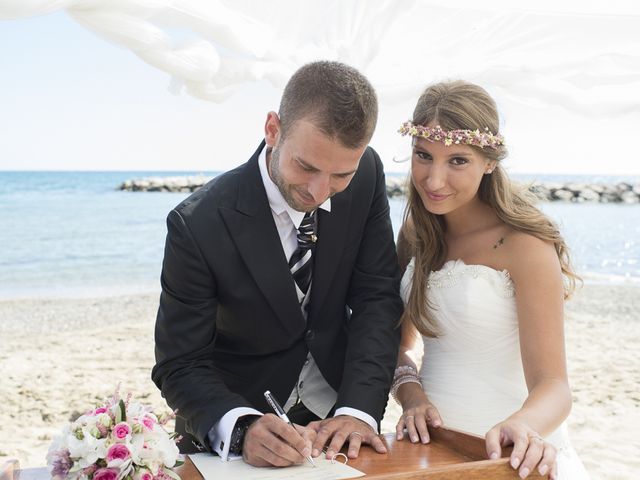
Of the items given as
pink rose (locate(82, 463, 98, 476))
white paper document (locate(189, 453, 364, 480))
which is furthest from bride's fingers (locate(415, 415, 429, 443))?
pink rose (locate(82, 463, 98, 476))

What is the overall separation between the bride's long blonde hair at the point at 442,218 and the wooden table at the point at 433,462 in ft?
2.14

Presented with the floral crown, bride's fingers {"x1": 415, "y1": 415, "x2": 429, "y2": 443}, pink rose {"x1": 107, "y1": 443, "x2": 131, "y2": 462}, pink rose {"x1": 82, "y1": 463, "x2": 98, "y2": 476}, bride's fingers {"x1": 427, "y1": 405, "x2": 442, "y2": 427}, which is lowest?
bride's fingers {"x1": 415, "y1": 415, "x2": 429, "y2": 443}

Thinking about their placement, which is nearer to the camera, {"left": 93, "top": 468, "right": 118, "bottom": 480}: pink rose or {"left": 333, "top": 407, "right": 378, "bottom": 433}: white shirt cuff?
{"left": 93, "top": 468, "right": 118, "bottom": 480}: pink rose

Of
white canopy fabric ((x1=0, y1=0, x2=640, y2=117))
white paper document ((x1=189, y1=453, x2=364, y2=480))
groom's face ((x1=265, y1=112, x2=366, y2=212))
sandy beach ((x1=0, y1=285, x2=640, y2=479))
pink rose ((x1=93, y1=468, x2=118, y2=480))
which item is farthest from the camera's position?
sandy beach ((x1=0, y1=285, x2=640, y2=479))

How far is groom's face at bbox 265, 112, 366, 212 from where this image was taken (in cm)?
200

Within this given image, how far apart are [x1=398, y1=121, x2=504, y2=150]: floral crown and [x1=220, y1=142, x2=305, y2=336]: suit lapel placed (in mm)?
526

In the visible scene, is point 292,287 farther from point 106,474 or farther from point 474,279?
point 106,474

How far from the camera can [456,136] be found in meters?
2.37

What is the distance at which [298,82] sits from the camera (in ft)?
7.02

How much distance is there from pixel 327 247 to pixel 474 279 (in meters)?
0.50

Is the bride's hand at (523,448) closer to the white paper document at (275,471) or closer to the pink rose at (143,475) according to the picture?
the white paper document at (275,471)

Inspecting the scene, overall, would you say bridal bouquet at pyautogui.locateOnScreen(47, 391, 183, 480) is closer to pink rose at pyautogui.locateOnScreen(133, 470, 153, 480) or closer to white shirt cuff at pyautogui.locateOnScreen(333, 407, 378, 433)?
pink rose at pyautogui.locateOnScreen(133, 470, 153, 480)

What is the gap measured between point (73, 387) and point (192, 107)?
31.7 m

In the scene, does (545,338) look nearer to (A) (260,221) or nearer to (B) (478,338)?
(B) (478,338)
